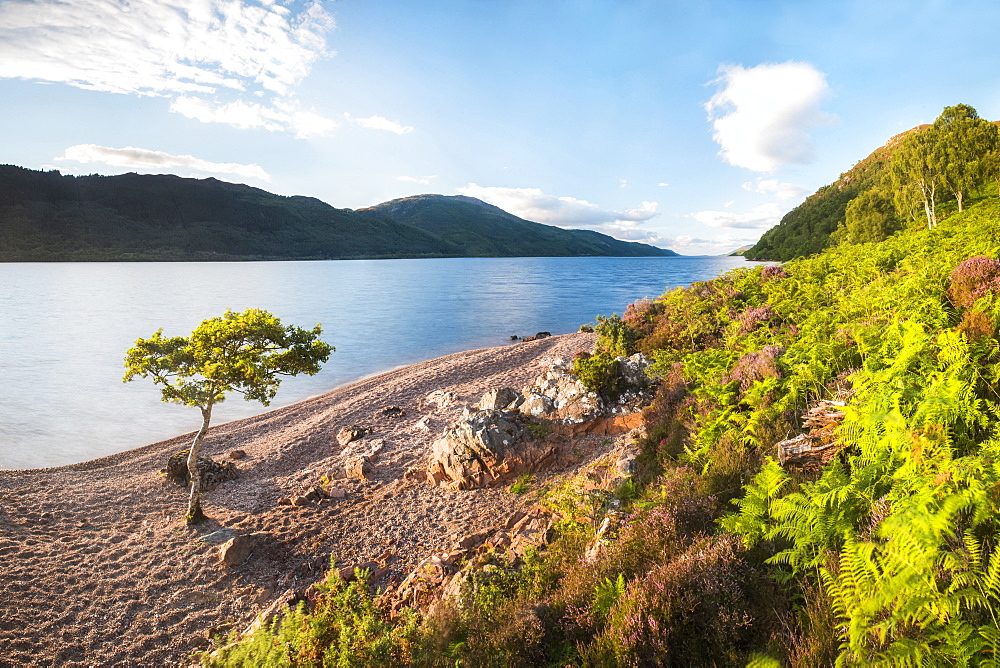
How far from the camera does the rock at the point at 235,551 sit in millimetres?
9031

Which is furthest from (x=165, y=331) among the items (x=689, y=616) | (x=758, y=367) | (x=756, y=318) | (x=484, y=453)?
(x=689, y=616)

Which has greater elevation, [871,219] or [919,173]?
[919,173]

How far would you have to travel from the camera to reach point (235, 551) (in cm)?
909

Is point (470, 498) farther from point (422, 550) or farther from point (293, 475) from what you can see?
point (293, 475)

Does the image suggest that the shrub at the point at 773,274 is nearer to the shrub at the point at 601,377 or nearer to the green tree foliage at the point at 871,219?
the shrub at the point at 601,377

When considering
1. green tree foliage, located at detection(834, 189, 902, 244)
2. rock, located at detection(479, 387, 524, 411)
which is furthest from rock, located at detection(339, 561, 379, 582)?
green tree foliage, located at detection(834, 189, 902, 244)

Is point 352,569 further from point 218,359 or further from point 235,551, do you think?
point 218,359

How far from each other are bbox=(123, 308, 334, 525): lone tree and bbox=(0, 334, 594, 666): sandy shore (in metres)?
1.62

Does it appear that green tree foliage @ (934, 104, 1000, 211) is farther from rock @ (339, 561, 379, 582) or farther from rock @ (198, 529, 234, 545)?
rock @ (198, 529, 234, 545)

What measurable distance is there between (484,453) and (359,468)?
13.2ft

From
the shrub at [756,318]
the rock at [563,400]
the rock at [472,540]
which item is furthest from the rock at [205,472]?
the shrub at [756,318]

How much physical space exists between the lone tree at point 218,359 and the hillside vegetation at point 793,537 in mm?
6460

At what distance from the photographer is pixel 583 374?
39.9 feet

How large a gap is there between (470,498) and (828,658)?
7.85m
